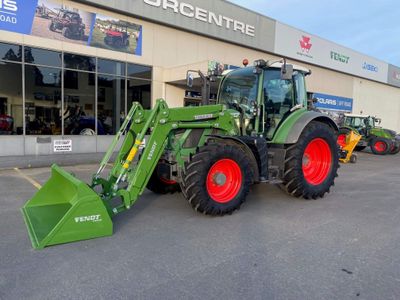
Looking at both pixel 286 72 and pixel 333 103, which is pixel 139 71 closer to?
pixel 286 72

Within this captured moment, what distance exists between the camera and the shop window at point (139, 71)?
13094 millimetres

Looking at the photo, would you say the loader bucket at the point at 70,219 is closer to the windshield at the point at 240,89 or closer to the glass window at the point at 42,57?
the windshield at the point at 240,89

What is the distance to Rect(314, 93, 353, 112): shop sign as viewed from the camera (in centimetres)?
2195

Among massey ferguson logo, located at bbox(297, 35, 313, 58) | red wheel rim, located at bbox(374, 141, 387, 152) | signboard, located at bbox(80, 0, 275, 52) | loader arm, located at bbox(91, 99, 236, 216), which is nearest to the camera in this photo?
loader arm, located at bbox(91, 99, 236, 216)

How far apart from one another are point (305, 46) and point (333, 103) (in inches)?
215

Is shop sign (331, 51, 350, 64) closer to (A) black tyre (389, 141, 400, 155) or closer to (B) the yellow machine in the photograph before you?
(A) black tyre (389, 141, 400, 155)

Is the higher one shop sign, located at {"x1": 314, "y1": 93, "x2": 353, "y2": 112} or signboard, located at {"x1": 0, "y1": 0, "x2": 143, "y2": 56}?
signboard, located at {"x1": 0, "y1": 0, "x2": 143, "y2": 56}

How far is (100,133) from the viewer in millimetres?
12695

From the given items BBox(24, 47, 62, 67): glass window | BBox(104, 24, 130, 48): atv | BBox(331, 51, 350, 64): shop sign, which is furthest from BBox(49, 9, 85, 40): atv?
BBox(331, 51, 350, 64): shop sign

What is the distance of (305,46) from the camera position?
2022 cm

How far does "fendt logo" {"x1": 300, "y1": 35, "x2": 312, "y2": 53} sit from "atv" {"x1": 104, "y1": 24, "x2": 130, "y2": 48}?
1191 cm

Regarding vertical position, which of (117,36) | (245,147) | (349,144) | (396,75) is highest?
(396,75)

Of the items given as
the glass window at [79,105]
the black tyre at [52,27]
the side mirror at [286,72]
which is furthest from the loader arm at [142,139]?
the black tyre at [52,27]

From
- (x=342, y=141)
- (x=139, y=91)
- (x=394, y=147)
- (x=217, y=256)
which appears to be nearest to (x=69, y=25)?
(x=139, y=91)
